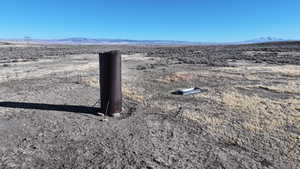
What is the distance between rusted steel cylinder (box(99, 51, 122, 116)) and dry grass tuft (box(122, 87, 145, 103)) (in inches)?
61.7

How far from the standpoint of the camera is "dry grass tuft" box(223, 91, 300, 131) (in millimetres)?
5391

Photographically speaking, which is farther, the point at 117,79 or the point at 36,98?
the point at 36,98

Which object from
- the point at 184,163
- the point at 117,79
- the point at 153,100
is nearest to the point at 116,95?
the point at 117,79

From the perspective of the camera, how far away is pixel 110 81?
19.2 feet

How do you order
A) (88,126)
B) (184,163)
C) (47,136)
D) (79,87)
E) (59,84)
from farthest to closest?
(59,84) → (79,87) → (88,126) → (47,136) → (184,163)

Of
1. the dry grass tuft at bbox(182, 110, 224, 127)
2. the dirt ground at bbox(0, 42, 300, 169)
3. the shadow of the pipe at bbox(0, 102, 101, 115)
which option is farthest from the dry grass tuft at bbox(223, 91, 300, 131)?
the shadow of the pipe at bbox(0, 102, 101, 115)

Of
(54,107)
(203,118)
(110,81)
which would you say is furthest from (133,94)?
(203,118)

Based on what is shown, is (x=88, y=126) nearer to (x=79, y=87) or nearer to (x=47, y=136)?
(x=47, y=136)

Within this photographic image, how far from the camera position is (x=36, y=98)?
748 cm

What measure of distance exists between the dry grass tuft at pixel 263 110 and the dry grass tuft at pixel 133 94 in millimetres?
2766

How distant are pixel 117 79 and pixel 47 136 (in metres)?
2.16

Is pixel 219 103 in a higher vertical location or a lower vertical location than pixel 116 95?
lower

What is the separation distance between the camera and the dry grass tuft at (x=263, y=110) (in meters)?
5.39

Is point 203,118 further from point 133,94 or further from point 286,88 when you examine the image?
point 286,88
